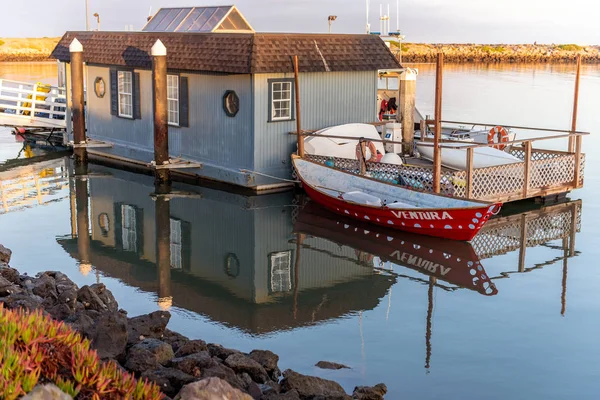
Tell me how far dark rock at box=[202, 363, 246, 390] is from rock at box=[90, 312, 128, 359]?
969 mm

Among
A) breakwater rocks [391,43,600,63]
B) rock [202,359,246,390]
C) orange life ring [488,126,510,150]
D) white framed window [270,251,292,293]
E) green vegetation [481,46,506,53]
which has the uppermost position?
green vegetation [481,46,506,53]

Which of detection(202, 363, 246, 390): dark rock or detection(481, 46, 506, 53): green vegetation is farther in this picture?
detection(481, 46, 506, 53): green vegetation

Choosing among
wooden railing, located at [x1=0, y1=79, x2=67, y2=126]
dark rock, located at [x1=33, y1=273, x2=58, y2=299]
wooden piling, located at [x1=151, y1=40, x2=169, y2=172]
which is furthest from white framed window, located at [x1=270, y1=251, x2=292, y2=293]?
wooden railing, located at [x1=0, y1=79, x2=67, y2=126]

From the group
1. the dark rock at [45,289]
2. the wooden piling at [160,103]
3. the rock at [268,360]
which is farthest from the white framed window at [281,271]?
the wooden piling at [160,103]

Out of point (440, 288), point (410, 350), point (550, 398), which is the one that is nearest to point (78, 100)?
point (440, 288)

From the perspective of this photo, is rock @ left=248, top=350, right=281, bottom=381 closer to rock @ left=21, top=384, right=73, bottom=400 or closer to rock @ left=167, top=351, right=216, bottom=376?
rock @ left=167, top=351, right=216, bottom=376

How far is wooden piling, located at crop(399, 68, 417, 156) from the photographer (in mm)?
21167

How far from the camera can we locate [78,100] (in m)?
24.8

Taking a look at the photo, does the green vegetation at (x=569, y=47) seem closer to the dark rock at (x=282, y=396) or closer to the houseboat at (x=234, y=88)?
the houseboat at (x=234, y=88)

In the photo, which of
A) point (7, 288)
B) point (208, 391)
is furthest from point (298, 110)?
point (208, 391)

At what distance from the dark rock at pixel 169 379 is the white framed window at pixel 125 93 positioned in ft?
55.6

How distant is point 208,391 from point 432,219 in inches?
365

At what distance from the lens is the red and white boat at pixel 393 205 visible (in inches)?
600

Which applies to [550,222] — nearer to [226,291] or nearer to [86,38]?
[226,291]
